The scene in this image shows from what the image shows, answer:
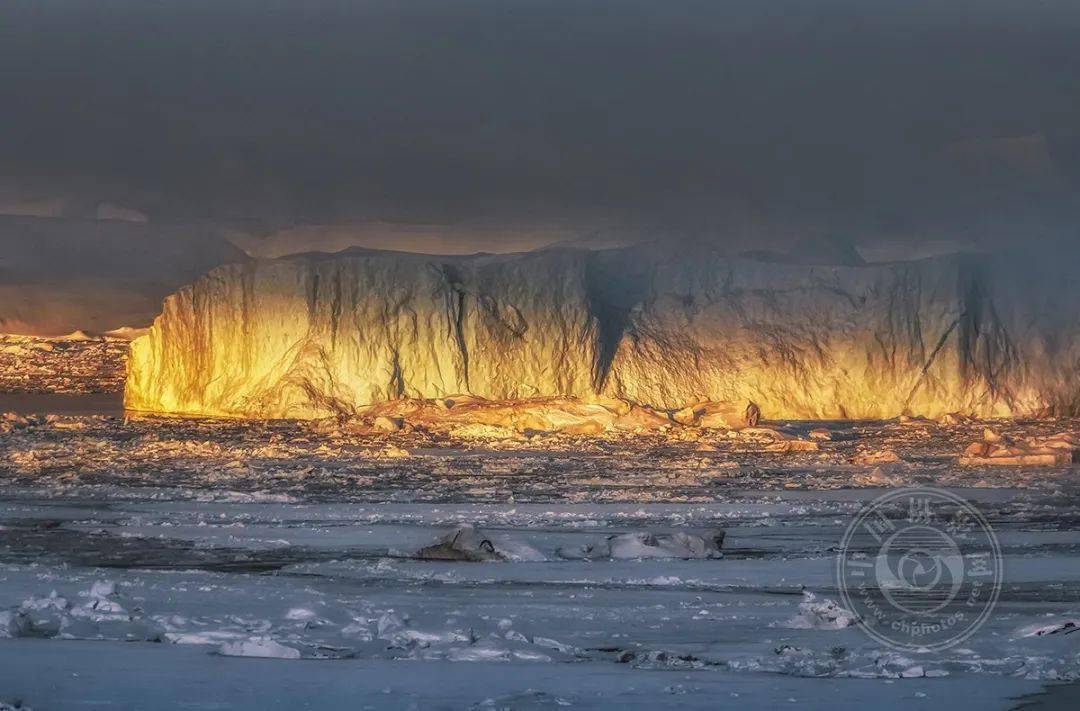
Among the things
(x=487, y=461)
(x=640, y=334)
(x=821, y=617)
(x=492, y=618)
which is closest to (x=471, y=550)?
(x=492, y=618)

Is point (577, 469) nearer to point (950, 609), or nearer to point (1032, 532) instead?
point (1032, 532)

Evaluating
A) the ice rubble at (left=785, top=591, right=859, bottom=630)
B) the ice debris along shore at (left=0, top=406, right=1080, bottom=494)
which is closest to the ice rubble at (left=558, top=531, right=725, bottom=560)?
the ice rubble at (left=785, top=591, right=859, bottom=630)

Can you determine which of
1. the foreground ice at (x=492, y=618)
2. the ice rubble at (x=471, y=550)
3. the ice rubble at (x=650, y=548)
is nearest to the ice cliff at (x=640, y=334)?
the foreground ice at (x=492, y=618)

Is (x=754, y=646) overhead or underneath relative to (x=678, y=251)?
underneath

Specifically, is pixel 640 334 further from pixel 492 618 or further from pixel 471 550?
pixel 492 618

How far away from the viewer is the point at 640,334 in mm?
29250

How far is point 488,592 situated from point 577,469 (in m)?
8.53

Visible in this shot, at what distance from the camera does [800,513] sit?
1162 cm

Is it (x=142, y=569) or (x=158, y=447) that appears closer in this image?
(x=142, y=569)

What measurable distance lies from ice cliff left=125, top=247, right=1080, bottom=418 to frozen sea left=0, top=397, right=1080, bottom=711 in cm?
1534

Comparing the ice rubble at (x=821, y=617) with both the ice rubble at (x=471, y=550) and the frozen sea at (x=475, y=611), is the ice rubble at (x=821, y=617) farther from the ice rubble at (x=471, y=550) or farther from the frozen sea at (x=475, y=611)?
the ice rubble at (x=471, y=550)

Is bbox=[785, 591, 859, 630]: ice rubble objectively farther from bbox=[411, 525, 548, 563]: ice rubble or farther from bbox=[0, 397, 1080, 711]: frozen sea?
bbox=[411, 525, 548, 563]: ice rubble

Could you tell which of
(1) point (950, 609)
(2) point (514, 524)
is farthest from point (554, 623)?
(2) point (514, 524)

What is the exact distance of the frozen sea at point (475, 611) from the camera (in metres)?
5.23
